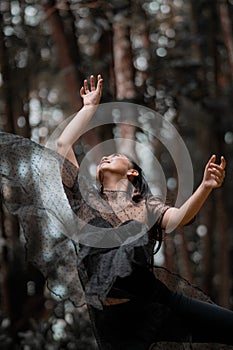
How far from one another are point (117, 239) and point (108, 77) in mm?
4375

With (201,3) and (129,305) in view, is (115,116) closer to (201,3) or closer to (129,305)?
(201,3)

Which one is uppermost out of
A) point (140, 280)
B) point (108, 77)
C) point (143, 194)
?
point (108, 77)

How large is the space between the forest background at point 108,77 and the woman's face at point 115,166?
3.03 metres

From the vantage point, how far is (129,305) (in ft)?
11.8

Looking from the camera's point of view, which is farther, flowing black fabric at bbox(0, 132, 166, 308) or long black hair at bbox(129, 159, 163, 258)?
long black hair at bbox(129, 159, 163, 258)

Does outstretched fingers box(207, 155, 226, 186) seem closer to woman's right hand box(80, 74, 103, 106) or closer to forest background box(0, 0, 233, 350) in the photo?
woman's right hand box(80, 74, 103, 106)

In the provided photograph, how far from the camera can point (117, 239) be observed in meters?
3.64

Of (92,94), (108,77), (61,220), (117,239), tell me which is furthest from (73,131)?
(108,77)

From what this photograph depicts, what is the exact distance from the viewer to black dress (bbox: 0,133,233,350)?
3564 mm

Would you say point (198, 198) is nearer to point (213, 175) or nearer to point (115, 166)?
point (213, 175)

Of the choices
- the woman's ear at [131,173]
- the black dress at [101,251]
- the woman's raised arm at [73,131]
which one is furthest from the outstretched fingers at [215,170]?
the woman's raised arm at [73,131]

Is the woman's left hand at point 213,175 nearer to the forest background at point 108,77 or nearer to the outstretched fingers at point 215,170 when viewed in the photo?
the outstretched fingers at point 215,170

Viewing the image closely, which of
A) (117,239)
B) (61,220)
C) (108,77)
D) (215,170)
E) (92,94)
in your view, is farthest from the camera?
(108,77)

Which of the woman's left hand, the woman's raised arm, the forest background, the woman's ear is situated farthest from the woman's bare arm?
the forest background
